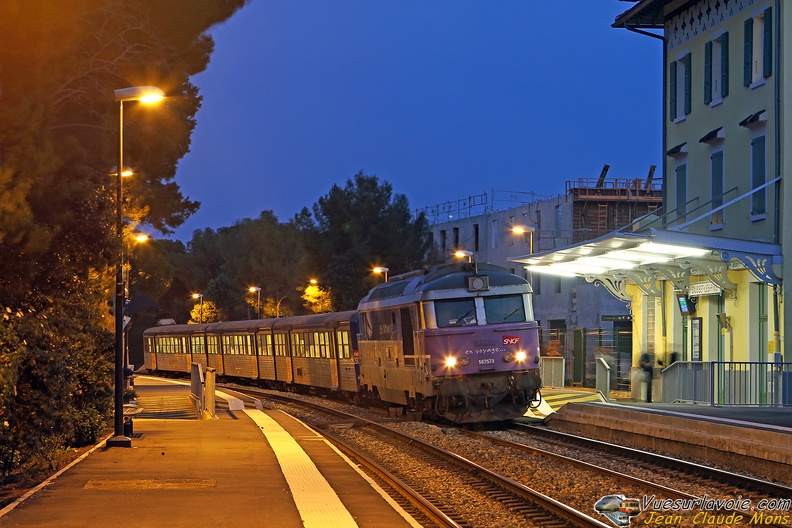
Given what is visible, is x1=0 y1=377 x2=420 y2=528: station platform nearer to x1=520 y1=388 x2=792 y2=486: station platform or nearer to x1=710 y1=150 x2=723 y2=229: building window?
x1=520 y1=388 x2=792 y2=486: station platform

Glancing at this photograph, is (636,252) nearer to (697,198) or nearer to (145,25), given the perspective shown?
(697,198)

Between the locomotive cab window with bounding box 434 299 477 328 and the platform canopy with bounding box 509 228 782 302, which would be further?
the platform canopy with bounding box 509 228 782 302

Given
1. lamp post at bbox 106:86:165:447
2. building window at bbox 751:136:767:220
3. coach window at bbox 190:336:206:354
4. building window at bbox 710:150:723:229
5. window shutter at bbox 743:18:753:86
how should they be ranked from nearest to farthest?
lamp post at bbox 106:86:165:447 → building window at bbox 751:136:767:220 → window shutter at bbox 743:18:753:86 → building window at bbox 710:150:723:229 → coach window at bbox 190:336:206:354

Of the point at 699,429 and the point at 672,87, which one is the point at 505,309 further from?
the point at 672,87

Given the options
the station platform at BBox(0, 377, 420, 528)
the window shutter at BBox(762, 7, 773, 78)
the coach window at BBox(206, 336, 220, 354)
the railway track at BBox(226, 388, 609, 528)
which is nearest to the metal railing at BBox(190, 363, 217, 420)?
the railway track at BBox(226, 388, 609, 528)

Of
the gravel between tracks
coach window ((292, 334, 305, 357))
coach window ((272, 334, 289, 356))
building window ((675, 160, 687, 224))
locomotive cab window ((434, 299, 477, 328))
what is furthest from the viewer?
coach window ((272, 334, 289, 356))

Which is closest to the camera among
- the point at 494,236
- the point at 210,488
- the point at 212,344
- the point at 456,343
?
the point at 210,488

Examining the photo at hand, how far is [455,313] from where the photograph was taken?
24.0m

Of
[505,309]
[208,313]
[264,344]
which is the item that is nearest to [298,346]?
[264,344]

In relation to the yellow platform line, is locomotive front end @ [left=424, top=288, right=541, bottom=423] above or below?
above

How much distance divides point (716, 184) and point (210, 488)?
20373 mm

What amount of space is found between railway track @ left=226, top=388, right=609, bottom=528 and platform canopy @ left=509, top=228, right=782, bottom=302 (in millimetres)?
6494

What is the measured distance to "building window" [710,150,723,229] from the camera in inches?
1185

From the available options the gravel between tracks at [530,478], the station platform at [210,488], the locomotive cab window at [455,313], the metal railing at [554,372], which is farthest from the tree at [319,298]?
the station platform at [210,488]
